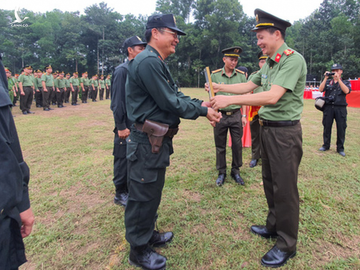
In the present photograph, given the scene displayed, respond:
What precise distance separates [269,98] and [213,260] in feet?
5.56

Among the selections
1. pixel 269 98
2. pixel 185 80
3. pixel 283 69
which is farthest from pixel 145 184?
pixel 185 80

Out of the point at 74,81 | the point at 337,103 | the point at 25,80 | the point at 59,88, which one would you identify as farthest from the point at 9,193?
the point at 74,81

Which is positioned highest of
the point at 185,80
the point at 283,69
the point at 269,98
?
the point at 185,80

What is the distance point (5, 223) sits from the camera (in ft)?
3.49

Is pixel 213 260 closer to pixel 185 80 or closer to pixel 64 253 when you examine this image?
pixel 64 253

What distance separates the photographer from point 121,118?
3109mm

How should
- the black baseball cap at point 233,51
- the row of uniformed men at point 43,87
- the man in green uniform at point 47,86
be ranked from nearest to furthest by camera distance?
the black baseball cap at point 233,51
the row of uniformed men at point 43,87
the man in green uniform at point 47,86

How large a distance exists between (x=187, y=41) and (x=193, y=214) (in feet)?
159

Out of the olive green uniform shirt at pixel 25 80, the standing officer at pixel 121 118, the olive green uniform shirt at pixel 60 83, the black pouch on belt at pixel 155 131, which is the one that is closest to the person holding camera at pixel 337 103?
the standing officer at pixel 121 118

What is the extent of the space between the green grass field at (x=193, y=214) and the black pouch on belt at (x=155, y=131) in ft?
4.08

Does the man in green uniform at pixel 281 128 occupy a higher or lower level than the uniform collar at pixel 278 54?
lower

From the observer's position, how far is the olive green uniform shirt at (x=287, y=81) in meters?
2.06

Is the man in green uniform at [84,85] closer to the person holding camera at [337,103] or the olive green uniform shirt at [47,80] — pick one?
the olive green uniform shirt at [47,80]

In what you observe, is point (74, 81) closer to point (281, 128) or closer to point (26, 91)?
point (26, 91)
